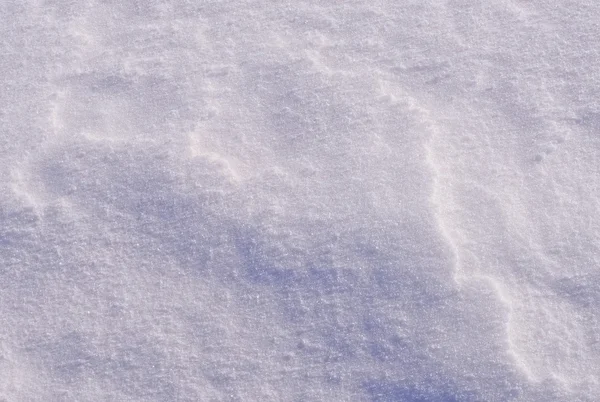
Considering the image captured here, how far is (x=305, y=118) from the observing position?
2.09 metres

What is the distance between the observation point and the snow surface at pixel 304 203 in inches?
71.1

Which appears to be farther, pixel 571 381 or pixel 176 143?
pixel 176 143

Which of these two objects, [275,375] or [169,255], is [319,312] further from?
[169,255]

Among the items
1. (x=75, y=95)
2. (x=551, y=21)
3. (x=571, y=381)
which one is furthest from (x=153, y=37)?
(x=571, y=381)

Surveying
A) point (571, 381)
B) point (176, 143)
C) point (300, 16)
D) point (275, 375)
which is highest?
Answer: point (300, 16)

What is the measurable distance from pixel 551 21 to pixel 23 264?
65.1 inches

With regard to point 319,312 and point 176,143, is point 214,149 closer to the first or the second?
point 176,143

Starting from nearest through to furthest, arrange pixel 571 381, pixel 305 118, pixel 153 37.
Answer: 1. pixel 571 381
2. pixel 305 118
3. pixel 153 37

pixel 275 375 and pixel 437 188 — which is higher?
pixel 437 188

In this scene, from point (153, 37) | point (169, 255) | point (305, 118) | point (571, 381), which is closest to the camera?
point (571, 381)

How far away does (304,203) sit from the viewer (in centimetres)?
197

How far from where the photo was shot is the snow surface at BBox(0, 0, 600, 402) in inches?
71.1

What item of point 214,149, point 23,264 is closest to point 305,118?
point 214,149

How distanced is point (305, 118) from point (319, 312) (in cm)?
57
